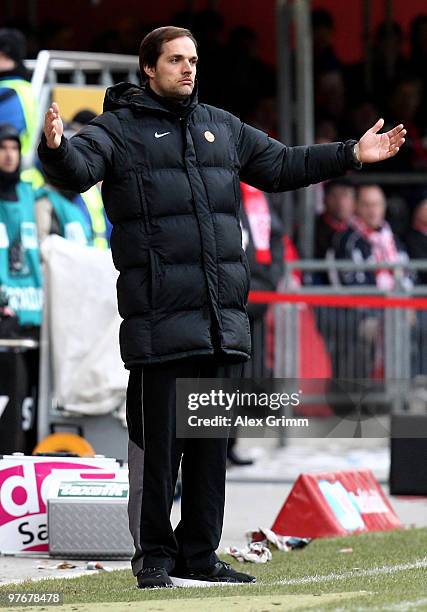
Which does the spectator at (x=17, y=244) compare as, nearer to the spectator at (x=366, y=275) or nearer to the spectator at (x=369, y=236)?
the spectator at (x=366, y=275)

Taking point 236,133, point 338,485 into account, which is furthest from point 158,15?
point 236,133

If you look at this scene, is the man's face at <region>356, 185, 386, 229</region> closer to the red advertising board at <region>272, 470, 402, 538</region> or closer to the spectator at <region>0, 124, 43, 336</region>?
the spectator at <region>0, 124, 43, 336</region>

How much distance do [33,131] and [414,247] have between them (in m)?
5.20

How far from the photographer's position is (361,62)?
18.9 metres

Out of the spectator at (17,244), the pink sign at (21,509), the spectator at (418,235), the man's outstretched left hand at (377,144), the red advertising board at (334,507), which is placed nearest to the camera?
the man's outstretched left hand at (377,144)

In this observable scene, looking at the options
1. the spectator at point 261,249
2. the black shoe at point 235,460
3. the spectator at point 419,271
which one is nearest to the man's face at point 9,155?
the spectator at point 261,249

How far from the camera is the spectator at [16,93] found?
11898 mm

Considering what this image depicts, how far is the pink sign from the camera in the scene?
865 cm

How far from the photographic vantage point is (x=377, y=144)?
23.7 ft

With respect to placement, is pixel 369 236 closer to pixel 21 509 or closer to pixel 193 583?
pixel 21 509

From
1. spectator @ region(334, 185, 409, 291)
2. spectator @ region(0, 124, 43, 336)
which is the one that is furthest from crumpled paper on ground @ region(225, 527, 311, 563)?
spectator @ region(334, 185, 409, 291)

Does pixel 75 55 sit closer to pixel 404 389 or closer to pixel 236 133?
pixel 404 389

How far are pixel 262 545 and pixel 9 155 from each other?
380cm

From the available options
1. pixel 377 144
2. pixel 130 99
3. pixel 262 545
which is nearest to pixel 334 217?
pixel 262 545
